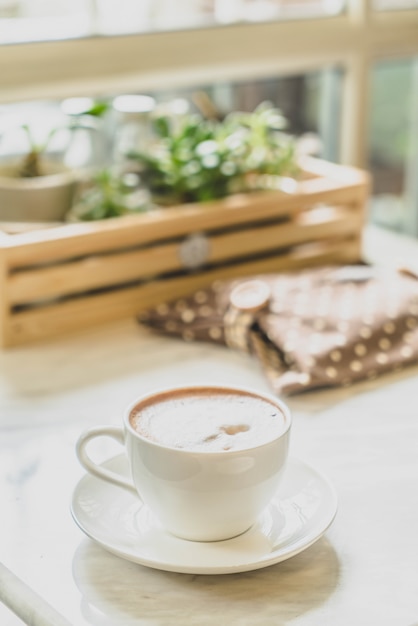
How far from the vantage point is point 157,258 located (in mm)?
1191

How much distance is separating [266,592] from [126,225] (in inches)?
22.1

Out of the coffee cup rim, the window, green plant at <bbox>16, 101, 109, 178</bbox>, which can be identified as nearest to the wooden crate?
green plant at <bbox>16, 101, 109, 178</bbox>

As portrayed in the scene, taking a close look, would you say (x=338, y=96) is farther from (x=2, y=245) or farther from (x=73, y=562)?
(x=73, y=562)

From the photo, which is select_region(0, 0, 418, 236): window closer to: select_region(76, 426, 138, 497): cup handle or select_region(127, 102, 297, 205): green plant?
select_region(127, 102, 297, 205): green plant

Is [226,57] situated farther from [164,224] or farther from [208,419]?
[208,419]

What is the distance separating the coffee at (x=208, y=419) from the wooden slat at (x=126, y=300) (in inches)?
14.5

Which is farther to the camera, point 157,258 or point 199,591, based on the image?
point 157,258

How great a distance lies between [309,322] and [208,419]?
370 mm

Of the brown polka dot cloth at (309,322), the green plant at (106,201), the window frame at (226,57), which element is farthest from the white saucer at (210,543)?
the window frame at (226,57)

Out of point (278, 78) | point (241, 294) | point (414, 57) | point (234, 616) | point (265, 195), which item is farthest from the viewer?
point (414, 57)

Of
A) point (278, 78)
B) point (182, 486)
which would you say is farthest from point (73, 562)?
point (278, 78)

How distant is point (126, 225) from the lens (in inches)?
45.7

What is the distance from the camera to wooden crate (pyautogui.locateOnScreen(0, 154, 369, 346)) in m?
1.11

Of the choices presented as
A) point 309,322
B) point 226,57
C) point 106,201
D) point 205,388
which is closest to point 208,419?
point 205,388
